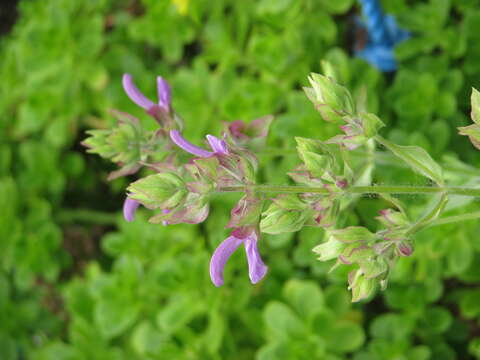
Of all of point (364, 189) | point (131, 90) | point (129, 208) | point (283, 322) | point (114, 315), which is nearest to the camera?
point (364, 189)

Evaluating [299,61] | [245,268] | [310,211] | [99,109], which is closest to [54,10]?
[99,109]

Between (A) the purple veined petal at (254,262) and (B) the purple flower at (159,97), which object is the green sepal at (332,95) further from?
(B) the purple flower at (159,97)

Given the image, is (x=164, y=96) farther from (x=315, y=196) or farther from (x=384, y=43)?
(x=384, y=43)

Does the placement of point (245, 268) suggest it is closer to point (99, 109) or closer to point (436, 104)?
point (436, 104)

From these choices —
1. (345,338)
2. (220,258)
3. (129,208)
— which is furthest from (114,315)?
(220,258)

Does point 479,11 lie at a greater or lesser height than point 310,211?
greater

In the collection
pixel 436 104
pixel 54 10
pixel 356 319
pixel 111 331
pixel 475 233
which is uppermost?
pixel 54 10

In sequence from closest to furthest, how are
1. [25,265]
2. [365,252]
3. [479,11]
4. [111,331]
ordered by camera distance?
[365,252], [479,11], [111,331], [25,265]

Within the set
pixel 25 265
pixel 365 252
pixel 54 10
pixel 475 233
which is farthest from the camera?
pixel 25 265

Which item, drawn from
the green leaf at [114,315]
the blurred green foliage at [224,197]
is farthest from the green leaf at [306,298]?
the green leaf at [114,315]
